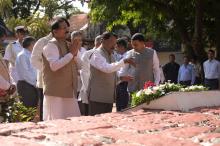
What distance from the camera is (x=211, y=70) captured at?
49.3ft

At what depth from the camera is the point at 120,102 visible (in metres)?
8.40

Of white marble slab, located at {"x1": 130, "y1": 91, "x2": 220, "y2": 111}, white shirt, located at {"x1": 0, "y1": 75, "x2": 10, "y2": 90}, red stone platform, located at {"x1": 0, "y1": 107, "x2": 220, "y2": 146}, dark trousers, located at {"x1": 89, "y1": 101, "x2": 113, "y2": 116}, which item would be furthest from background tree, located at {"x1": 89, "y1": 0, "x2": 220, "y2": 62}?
red stone platform, located at {"x1": 0, "y1": 107, "x2": 220, "y2": 146}

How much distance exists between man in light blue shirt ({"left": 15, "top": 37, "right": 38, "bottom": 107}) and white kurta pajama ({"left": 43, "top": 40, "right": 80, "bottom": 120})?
216 cm

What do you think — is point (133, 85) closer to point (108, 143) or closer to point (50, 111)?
point (50, 111)

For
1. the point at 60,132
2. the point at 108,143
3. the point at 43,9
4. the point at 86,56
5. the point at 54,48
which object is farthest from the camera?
the point at 43,9

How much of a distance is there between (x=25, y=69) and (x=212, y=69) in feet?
27.7

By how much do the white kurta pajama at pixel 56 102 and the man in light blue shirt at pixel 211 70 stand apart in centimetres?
983

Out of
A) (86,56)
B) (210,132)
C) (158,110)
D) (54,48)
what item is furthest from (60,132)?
(86,56)

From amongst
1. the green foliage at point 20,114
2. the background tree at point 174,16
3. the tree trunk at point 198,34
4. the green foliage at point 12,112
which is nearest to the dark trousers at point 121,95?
the green foliage at point 20,114

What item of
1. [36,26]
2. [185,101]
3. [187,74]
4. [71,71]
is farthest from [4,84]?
[36,26]

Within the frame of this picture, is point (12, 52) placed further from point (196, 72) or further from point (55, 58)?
point (196, 72)

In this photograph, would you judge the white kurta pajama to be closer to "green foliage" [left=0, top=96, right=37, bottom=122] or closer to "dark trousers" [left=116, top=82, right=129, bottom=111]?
"green foliage" [left=0, top=96, right=37, bottom=122]

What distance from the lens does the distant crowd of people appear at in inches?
215

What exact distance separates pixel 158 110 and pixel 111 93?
7.16 ft
